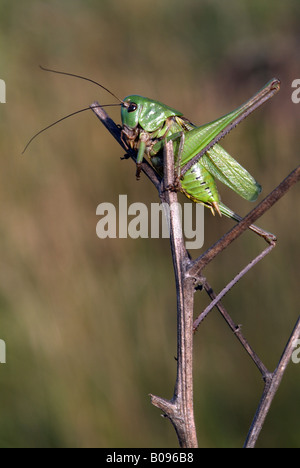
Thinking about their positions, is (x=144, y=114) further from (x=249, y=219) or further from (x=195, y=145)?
(x=249, y=219)

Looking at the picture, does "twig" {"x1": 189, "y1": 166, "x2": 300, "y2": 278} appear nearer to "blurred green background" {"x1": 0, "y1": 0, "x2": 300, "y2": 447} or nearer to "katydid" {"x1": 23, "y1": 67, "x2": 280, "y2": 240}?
"katydid" {"x1": 23, "y1": 67, "x2": 280, "y2": 240}

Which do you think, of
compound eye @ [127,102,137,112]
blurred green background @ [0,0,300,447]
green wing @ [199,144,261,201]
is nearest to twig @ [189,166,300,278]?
green wing @ [199,144,261,201]

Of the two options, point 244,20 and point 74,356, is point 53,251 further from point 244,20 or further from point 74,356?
point 244,20

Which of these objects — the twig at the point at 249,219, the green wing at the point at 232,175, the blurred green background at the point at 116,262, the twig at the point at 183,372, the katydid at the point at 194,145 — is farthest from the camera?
the blurred green background at the point at 116,262

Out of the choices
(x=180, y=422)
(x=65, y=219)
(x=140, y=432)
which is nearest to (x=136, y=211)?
(x=65, y=219)

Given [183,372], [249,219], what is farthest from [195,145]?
[183,372]

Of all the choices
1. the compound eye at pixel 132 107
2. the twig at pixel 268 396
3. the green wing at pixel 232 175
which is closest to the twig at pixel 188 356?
the twig at pixel 268 396

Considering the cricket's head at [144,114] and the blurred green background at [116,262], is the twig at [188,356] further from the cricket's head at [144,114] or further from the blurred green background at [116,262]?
the blurred green background at [116,262]
